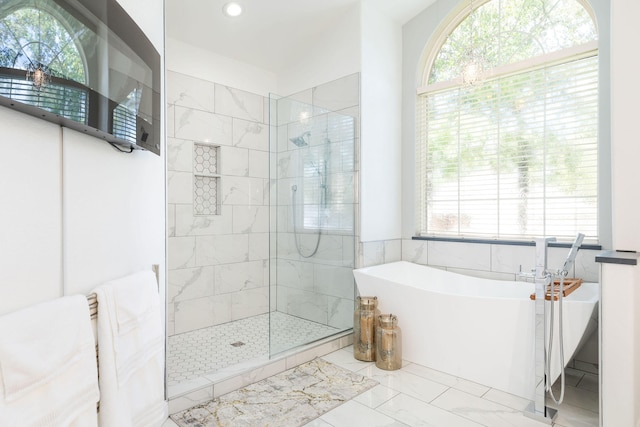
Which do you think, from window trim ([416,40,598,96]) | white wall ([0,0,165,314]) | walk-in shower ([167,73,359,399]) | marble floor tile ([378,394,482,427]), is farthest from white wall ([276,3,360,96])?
marble floor tile ([378,394,482,427])

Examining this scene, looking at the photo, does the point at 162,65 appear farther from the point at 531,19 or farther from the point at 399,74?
the point at 531,19

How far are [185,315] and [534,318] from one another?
2.93 m

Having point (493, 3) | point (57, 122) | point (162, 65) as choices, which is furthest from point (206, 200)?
point (493, 3)

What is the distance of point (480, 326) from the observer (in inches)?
99.2

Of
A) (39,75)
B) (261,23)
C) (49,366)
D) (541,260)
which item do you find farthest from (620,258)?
(261,23)

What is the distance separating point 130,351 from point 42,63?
41.8 inches

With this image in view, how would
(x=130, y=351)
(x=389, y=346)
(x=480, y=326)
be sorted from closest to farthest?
(x=130, y=351) < (x=480, y=326) < (x=389, y=346)

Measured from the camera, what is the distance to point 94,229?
5.02 feet

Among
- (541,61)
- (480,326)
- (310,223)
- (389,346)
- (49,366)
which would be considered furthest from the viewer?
(310,223)

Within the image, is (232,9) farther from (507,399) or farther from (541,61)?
(507,399)

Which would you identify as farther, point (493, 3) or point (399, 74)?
point (399, 74)

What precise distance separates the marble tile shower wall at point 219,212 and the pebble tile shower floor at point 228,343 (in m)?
0.30

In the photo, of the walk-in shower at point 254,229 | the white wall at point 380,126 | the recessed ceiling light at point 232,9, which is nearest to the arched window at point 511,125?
the white wall at point 380,126

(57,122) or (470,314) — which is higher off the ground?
(57,122)
